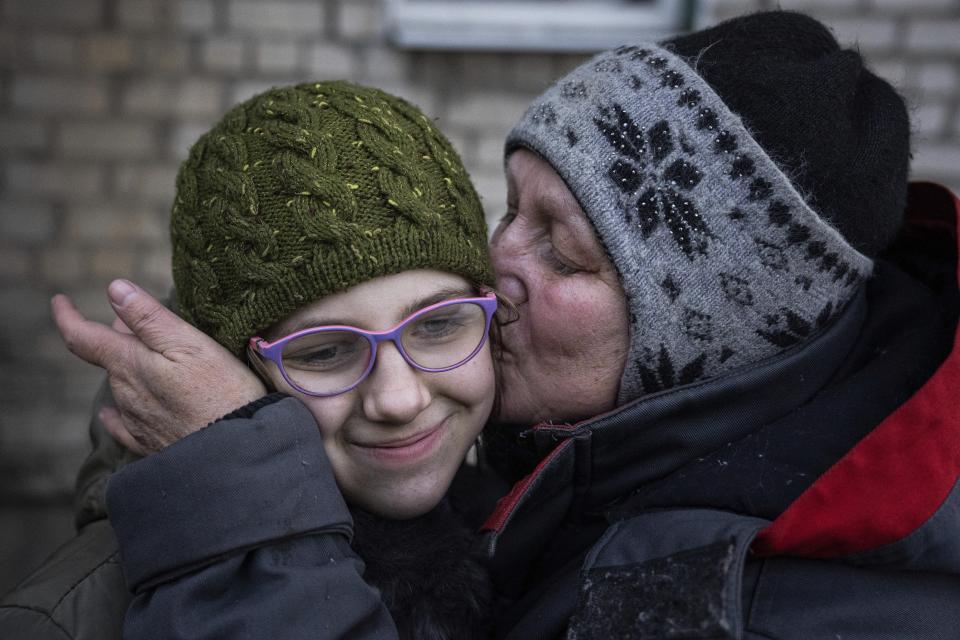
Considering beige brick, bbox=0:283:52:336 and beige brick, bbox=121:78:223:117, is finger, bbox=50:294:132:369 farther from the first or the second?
beige brick, bbox=0:283:52:336

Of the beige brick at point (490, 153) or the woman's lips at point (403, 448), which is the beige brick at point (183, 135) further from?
the woman's lips at point (403, 448)

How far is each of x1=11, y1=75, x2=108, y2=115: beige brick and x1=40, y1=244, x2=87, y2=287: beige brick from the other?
0.65 meters

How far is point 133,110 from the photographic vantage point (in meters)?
3.94

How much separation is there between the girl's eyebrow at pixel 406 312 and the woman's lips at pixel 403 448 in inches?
9.6

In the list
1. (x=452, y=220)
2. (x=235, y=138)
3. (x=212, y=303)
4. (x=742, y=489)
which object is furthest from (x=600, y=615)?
(x=235, y=138)

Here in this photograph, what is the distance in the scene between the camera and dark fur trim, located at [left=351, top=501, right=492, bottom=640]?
1524 mm

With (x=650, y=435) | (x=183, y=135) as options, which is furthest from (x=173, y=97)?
(x=650, y=435)

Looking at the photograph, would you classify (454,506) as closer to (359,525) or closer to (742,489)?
(359,525)

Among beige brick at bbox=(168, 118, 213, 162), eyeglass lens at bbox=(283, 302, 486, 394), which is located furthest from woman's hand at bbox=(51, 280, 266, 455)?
beige brick at bbox=(168, 118, 213, 162)

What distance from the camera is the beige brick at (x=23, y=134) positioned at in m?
3.90

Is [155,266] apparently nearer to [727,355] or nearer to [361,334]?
[361,334]

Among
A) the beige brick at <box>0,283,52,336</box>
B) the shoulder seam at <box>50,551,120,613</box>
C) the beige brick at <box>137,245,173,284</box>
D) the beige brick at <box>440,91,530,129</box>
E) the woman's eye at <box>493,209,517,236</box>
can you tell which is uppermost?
the woman's eye at <box>493,209,517,236</box>

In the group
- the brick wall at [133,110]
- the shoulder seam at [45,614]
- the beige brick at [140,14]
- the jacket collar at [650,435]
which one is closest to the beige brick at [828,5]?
the brick wall at [133,110]

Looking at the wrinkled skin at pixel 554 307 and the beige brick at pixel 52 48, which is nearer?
the wrinkled skin at pixel 554 307
